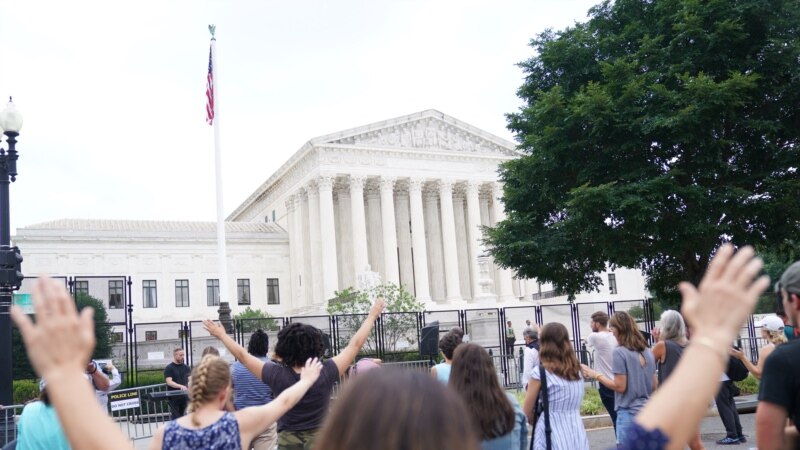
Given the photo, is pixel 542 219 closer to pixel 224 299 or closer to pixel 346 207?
pixel 224 299

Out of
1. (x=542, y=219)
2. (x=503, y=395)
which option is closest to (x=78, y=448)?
(x=503, y=395)

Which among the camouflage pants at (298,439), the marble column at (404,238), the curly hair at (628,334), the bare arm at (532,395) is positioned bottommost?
the camouflage pants at (298,439)

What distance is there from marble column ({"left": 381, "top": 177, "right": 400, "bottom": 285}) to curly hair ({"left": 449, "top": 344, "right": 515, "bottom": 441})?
188 ft

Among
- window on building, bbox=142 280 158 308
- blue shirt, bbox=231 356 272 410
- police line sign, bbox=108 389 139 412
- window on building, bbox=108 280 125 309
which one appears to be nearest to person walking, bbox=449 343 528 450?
blue shirt, bbox=231 356 272 410

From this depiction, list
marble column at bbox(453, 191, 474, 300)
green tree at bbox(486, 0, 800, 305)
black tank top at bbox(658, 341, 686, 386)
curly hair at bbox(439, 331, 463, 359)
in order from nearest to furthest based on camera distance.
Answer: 1. curly hair at bbox(439, 331, 463, 359)
2. black tank top at bbox(658, 341, 686, 386)
3. green tree at bbox(486, 0, 800, 305)
4. marble column at bbox(453, 191, 474, 300)

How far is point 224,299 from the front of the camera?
26188 millimetres

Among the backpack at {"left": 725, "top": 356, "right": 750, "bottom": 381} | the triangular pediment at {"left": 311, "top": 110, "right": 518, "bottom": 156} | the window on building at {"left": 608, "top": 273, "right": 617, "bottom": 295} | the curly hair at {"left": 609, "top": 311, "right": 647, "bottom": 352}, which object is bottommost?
the backpack at {"left": 725, "top": 356, "right": 750, "bottom": 381}

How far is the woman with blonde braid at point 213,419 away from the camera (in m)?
3.74

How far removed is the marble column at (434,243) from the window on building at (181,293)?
878 inches

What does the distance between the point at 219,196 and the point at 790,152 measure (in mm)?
20538

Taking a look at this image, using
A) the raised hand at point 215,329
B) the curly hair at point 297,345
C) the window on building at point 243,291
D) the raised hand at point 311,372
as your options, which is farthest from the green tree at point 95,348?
the window on building at point 243,291

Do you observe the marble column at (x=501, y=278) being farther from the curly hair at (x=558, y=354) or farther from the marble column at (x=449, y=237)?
the curly hair at (x=558, y=354)

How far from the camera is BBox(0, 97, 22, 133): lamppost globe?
12688 millimetres

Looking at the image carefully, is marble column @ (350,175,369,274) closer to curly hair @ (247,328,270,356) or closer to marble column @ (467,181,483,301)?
marble column @ (467,181,483,301)
